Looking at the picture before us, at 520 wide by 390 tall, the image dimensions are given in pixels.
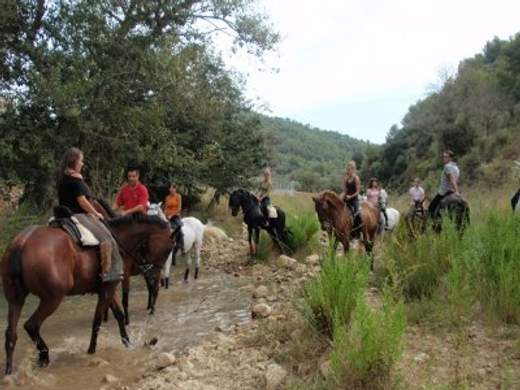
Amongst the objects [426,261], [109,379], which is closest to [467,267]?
[426,261]

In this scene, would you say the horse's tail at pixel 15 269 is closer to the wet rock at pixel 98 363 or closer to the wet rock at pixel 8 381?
the wet rock at pixel 8 381

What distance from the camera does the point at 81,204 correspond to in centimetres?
675

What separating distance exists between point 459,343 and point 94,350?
448 cm

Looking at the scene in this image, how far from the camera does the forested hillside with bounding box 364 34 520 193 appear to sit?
44.2 meters

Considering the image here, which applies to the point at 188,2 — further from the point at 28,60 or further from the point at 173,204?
the point at 173,204

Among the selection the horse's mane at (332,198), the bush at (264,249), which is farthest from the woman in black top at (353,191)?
the bush at (264,249)

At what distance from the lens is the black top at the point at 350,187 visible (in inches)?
480

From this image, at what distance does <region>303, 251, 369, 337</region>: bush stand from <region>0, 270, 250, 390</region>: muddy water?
7.12ft

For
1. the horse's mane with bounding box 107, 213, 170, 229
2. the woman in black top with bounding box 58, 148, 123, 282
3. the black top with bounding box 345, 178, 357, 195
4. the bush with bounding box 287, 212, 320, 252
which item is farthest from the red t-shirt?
the bush with bounding box 287, 212, 320, 252

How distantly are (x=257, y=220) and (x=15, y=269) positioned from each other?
8.65 metres

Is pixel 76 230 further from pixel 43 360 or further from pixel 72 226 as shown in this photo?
pixel 43 360

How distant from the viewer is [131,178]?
360 inches

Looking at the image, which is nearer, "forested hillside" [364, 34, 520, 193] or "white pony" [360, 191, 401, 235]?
"white pony" [360, 191, 401, 235]

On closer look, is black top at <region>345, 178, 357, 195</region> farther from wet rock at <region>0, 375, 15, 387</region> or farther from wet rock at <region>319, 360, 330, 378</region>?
wet rock at <region>0, 375, 15, 387</region>
